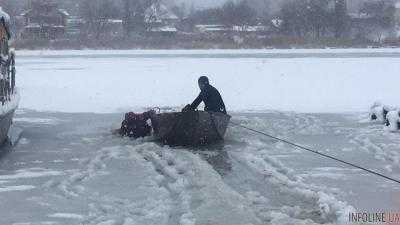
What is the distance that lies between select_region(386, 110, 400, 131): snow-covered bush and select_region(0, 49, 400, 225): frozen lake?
26 centimetres

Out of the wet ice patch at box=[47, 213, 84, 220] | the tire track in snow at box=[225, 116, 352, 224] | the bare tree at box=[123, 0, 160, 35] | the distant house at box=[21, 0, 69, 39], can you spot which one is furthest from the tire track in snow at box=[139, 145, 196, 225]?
the bare tree at box=[123, 0, 160, 35]

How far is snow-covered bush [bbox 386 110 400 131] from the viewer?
1602 centimetres

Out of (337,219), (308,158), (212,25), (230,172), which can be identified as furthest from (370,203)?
(212,25)

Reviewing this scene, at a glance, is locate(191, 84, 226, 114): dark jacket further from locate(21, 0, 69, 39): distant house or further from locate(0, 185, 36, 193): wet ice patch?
locate(21, 0, 69, 39): distant house

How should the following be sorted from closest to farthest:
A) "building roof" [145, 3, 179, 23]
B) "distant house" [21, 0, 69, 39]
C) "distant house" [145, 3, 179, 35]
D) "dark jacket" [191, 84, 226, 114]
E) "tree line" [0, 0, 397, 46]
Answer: "dark jacket" [191, 84, 226, 114]
"distant house" [21, 0, 69, 39]
"tree line" [0, 0, 397, 46]
"distant house" [145, 3, 179, 35]
"building roof" [145, 3, 179, 23]

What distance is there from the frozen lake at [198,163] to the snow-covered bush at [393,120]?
0.85 ft

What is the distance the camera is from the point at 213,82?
2919 cm

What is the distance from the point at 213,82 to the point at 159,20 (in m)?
52.9

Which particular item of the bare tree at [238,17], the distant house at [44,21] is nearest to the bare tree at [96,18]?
the distant house at [44,21]

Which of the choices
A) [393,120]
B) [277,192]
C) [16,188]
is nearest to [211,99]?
[393,120]

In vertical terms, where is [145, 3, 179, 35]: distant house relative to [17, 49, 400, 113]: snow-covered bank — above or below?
above

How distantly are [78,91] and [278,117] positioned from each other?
9188 millimetres

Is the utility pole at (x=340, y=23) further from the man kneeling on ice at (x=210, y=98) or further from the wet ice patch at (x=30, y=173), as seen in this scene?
the wet ice patch at (x=30, y=173)

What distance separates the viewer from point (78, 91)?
83.2 ft
